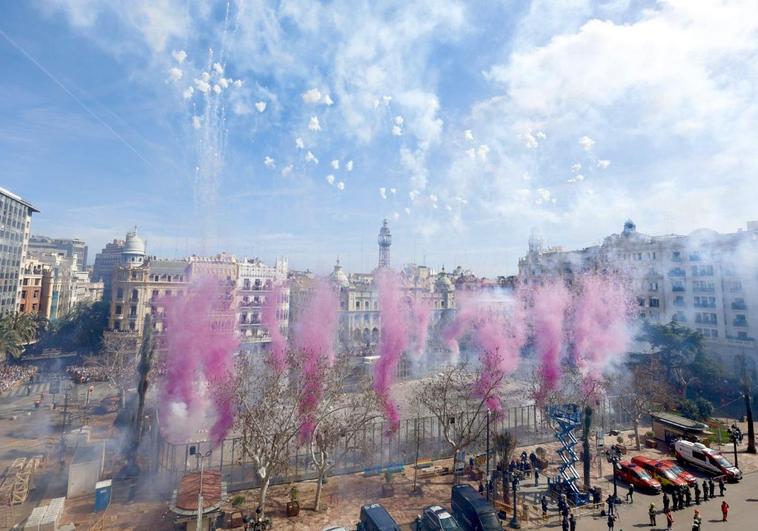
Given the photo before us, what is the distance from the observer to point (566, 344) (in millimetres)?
55125

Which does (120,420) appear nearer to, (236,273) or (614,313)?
(236,273)

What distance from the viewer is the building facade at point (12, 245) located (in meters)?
59.8

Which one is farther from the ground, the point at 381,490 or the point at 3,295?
the point at 3,295

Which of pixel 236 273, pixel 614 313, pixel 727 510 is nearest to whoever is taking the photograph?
pixel 727 510

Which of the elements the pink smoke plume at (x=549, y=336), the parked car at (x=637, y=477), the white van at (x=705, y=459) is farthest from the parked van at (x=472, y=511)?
the white van at (x=705, y=459)

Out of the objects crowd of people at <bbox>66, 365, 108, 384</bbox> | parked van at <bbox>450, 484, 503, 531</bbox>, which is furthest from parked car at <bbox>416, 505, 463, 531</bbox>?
crowd of people at <bbox>66, 365, 108, 384</bbox>

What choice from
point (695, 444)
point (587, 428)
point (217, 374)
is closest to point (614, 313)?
point (695, 444)

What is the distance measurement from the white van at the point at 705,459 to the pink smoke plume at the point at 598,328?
15.7m

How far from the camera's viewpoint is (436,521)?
1780 centimetres

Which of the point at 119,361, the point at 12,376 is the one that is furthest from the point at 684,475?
the point at 12,376

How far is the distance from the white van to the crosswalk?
2356 inches

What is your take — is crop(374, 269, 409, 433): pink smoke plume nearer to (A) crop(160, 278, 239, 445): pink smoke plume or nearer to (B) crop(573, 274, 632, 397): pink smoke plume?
(A) crop(160, 278, 239, 445): pink smoke plume

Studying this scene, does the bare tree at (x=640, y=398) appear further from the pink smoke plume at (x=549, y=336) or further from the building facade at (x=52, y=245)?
the building facade at (x=52, y=245)

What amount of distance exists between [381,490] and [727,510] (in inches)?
684
